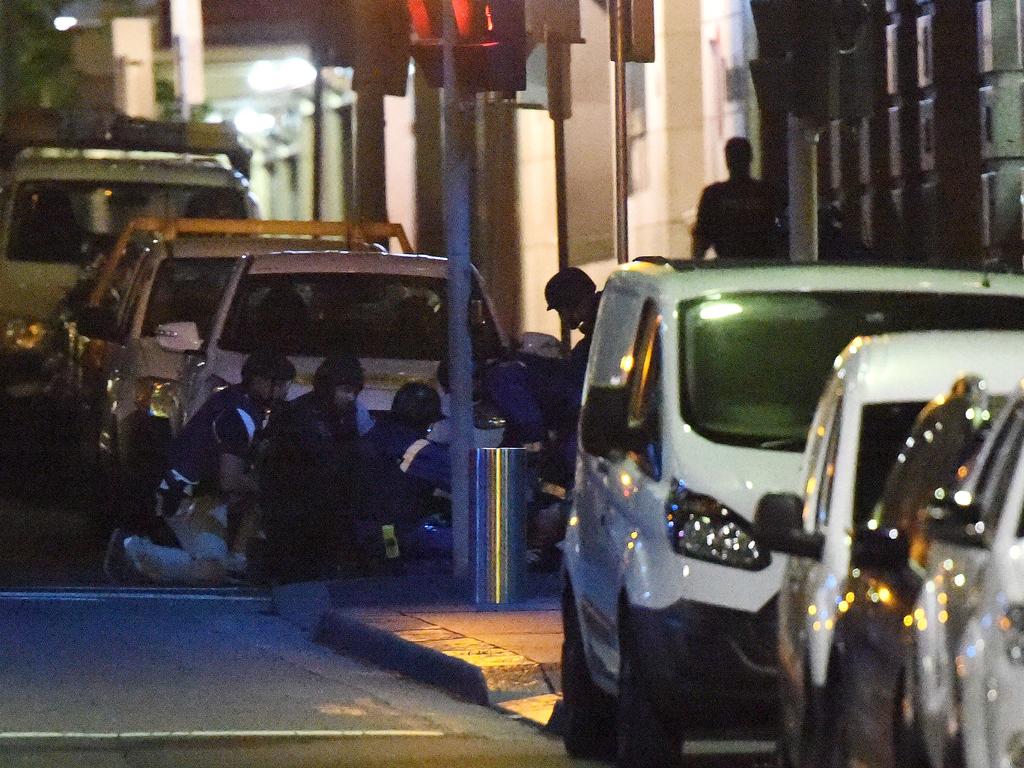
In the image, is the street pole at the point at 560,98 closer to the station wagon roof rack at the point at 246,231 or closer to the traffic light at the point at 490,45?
the station wagon roof rack at the point at 246,231

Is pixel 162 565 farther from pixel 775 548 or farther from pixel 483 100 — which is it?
pixel 775 548

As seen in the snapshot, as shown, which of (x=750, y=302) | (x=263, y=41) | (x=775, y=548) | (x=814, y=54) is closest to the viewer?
(x=775, y=548)

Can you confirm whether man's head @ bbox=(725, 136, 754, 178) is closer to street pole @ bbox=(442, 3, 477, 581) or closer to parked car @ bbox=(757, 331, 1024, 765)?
street pole @ bbox=(442, 3, 477, 581)

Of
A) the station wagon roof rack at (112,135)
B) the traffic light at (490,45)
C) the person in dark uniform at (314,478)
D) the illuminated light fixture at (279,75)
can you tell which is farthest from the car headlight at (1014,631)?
the illuminated light fixture at (279,75)

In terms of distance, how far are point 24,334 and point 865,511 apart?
17452mm

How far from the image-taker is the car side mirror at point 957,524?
19.9 feet

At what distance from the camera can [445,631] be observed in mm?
13141

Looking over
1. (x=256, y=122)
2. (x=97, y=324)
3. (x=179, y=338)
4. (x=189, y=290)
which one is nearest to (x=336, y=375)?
(x=179, y=338)

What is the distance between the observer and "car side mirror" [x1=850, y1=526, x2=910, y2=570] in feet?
21.9

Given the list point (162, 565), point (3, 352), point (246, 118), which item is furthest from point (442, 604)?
point (246, 118)

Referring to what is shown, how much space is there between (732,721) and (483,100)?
8.83m

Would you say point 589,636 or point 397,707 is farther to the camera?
point 397,707

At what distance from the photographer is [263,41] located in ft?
131

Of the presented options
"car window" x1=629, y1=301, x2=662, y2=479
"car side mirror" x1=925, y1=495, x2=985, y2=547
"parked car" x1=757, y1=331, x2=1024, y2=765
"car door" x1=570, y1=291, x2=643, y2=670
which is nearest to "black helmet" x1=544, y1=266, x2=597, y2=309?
"car door" x1=570, y1=291, x2=643, y2=670
